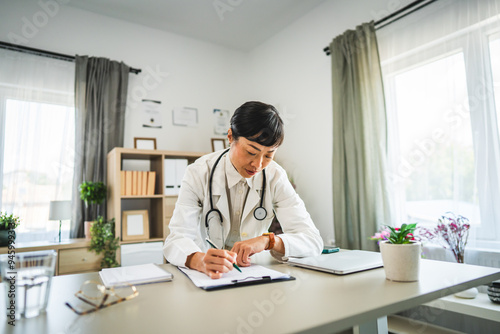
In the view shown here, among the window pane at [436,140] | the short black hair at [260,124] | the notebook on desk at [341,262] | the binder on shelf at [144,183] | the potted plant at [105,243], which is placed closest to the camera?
the notebook on desk at [341,262]

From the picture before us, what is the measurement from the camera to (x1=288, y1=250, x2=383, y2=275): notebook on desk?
1.02 m

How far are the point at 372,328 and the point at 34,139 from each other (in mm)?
3171

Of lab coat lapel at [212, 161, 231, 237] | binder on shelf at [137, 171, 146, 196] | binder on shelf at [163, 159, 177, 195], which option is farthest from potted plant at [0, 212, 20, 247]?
lab coat lapel at [212, 161, 231, 237]

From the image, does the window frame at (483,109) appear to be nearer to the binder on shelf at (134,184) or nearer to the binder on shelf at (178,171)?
the binder on shelf at (178,171)

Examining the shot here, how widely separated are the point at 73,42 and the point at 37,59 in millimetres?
410

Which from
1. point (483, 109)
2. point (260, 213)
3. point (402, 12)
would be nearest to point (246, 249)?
point (260, 213)

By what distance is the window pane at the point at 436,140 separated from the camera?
227 cm

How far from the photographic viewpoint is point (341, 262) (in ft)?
3.65

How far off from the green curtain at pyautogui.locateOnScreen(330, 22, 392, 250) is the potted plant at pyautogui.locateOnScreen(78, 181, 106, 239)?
2144mm

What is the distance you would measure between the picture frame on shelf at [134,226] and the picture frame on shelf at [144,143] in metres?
0.72

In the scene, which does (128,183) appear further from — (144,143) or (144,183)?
(144,143)

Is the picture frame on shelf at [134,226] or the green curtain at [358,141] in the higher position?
the green curtain at [358,141]

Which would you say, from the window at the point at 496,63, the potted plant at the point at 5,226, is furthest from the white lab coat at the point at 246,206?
the potted plant at the point at 5,226

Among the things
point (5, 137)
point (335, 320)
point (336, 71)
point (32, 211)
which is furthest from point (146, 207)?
point (335, 320)
